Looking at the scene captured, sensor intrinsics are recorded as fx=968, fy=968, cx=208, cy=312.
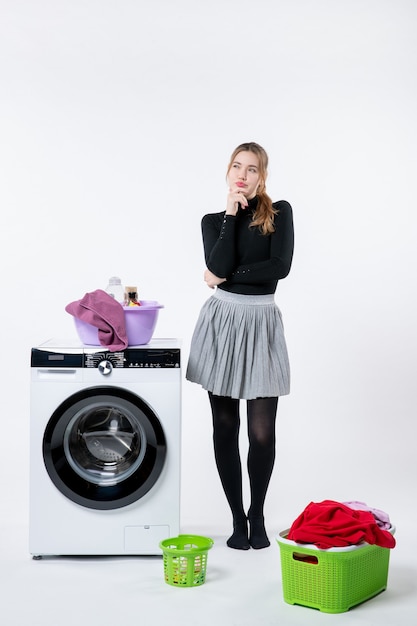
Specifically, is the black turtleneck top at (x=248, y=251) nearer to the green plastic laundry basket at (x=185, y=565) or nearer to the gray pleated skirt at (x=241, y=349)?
the gray pleated skirt at (x=241, y=349)

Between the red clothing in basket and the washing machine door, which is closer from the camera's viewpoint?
the red clothing in basket

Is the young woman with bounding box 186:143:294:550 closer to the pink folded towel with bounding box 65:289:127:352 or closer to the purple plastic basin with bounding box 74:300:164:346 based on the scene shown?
the purple plastic basin with bounding box 74:300:164:346

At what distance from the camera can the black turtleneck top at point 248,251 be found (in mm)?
3939

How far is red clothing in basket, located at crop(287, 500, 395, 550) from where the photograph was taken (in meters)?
3.27

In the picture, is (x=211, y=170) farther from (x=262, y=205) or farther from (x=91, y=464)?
(x=91, y=464)

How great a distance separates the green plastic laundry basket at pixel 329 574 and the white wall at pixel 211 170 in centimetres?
225

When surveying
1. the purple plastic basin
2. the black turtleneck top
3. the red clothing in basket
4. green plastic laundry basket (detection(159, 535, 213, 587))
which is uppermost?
the black turtleneck top

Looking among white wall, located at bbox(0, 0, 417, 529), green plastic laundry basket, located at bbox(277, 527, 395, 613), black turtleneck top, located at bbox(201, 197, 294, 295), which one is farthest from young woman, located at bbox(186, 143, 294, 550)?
white wall, located at bbox(0, 0, 417, 529)

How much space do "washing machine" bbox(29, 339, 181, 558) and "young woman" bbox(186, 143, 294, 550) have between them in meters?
0.21

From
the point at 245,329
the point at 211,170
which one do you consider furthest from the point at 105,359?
the point at 211,170

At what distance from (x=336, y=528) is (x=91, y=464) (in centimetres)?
118

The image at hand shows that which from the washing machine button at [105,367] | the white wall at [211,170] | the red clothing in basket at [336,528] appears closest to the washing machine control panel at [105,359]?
the washing machine button at [105,367]

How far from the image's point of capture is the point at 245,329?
157 inches

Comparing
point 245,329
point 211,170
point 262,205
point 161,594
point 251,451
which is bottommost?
point 161,594
